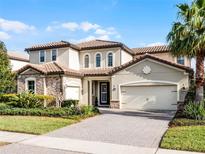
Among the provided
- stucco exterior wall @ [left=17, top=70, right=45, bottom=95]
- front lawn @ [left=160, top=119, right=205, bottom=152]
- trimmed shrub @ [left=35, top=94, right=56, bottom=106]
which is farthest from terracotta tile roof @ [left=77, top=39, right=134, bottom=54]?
front lawn @ [left=160, top=119, right=205, bottom=152]

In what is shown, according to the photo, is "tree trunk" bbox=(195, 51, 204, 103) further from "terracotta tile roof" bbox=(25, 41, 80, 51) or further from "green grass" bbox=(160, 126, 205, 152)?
"terracotta tile roof" bbox=(25, 41, 80, 51)

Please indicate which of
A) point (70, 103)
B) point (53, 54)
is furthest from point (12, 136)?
point (53, 54)

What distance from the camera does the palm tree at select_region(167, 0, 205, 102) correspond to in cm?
1524

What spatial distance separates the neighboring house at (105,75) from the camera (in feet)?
72.8

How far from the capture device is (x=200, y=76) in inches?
613

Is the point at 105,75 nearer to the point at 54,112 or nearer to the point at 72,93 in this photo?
the point at 72,93

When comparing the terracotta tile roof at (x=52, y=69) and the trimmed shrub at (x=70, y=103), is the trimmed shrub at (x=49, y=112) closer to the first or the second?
the trimmed shrub at (x=70, y=103)

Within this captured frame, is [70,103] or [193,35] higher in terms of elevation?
[193,35]

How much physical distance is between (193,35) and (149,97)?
28.8ft

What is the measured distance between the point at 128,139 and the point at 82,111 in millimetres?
7140

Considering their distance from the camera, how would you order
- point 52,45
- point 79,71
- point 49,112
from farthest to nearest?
point 79,71 → point 52,45 → point 49,112

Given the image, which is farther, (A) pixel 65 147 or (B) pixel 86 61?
(B) pixel 86 61

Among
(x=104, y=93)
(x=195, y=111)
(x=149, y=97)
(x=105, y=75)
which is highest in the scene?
(x=105, y=75)

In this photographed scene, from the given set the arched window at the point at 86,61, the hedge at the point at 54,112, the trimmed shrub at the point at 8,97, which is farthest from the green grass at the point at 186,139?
the arched window at the point at 86,61
